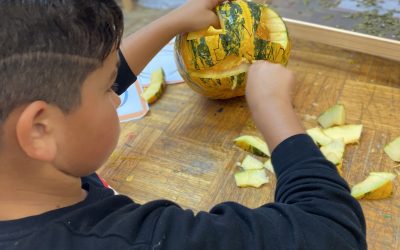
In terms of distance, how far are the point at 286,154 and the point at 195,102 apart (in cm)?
50

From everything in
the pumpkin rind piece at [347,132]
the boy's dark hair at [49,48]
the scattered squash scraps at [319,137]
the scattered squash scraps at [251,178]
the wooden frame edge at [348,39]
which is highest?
the boy's dark hair at [49,48]

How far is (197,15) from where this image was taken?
3.23 ft

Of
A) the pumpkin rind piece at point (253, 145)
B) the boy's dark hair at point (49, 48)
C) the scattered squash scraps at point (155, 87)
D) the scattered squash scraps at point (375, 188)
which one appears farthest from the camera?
the scattered squash scraps at point (155, 87)

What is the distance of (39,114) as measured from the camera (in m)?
0.44

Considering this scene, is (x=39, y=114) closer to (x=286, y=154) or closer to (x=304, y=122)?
(x=286, y=154)

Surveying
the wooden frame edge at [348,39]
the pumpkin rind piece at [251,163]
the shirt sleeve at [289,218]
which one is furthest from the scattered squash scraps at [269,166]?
the wooden frame edge at [348,39]

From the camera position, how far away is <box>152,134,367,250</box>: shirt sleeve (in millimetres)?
511

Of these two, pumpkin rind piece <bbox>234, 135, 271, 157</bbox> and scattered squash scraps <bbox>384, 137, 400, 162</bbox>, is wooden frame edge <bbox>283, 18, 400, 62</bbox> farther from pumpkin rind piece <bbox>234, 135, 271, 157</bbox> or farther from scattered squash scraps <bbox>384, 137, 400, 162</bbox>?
pumpkin rind piece <bbox>234, 135, 271, 157</bbox>

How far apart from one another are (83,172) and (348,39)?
0.90 meters

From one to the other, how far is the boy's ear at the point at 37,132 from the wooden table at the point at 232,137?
1.35ft

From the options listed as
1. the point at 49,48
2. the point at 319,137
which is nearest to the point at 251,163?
the point at 319,137

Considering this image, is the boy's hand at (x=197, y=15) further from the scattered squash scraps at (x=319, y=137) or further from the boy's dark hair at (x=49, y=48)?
the boy's dark hair at (x=49, y=48)

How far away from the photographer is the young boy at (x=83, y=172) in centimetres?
43

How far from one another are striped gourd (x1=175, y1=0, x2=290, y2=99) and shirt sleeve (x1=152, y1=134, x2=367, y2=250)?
37 cm
